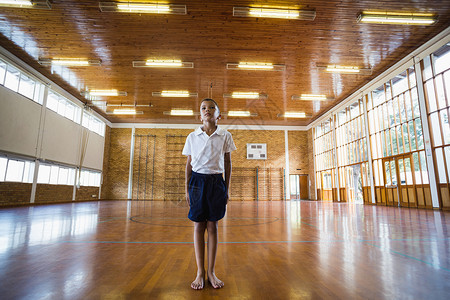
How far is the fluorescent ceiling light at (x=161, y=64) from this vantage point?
33.3 ft

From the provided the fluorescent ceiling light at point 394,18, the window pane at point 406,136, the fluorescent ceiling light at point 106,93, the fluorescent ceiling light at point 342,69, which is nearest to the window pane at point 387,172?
the window pane at point 406,136

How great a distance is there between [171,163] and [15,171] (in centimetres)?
999

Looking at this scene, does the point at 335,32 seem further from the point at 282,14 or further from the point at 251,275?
the point at 251,275

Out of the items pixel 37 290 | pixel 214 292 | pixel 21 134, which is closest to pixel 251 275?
pixel 214 292

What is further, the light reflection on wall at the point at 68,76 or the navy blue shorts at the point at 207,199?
the light reflection on wall at the point at 68,76

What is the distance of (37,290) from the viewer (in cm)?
161

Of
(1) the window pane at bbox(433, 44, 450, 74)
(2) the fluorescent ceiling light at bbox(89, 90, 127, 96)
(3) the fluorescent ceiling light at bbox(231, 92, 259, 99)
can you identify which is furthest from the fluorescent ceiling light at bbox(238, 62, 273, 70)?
(2) the fluorescent ceiling light at bbox(89, 90, 127, 96)

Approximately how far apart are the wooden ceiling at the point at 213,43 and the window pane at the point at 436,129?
2724 millimetres

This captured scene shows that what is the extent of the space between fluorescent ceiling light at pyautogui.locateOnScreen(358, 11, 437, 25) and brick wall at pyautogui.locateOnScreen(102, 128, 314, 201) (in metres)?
12.5

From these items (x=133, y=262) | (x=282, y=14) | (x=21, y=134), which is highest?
(x=282, y=14)

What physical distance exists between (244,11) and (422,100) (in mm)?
7404

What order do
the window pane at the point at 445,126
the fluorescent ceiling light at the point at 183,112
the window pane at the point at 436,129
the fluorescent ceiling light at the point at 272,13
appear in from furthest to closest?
the fluorescent ceiling light at the point at 183,112
the window pane at the point at 436,129
the window pane at the point at 445,126
the fluorescent ceiling light at the point at 272,13

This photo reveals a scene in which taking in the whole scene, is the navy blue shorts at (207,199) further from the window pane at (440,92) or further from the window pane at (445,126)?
the window pane at (440,92)

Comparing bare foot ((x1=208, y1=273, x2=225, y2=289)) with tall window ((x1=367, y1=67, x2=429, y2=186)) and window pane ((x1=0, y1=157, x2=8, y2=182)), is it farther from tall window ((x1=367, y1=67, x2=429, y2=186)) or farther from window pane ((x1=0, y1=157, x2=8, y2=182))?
window pane ((x1=0, y1=157, x2=8, y2=182))
